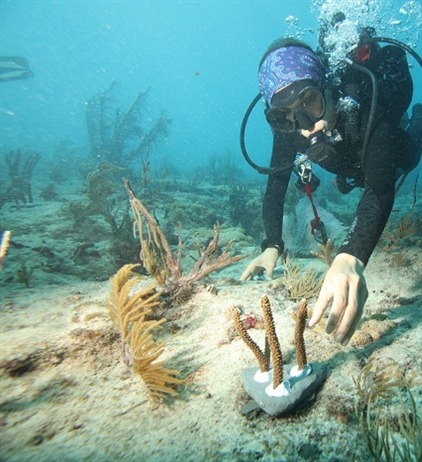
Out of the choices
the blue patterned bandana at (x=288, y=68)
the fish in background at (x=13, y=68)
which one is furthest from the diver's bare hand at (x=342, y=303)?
the fish in background at (x=13, y=68)

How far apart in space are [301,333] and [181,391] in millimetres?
846

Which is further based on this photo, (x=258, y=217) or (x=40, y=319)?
(x=258, y=217)

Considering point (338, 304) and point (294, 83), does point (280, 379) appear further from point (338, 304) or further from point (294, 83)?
point (294, 83)

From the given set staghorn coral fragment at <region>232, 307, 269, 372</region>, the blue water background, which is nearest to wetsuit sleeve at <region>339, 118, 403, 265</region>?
staghorn coral fragment at <region>232, 307, 269, 372</region>

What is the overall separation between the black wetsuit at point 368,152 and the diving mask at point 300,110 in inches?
13.3

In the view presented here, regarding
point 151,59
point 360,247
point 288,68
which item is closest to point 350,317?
point 360,247

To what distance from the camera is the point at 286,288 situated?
309cm

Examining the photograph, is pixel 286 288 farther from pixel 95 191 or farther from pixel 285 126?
pixel 95 191

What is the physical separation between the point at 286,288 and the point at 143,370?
6.26 ft

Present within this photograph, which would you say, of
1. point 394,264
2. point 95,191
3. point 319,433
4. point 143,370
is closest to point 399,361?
point 319,433

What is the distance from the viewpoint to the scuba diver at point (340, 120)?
2436 millimetres

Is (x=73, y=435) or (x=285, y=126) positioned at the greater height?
(x=285, y=126)

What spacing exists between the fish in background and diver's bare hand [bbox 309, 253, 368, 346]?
87.5 ft

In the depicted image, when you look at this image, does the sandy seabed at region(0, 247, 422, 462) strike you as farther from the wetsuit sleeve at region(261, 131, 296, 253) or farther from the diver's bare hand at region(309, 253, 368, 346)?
the wetsuit sleeve at region(261, 131, 296, 253)
